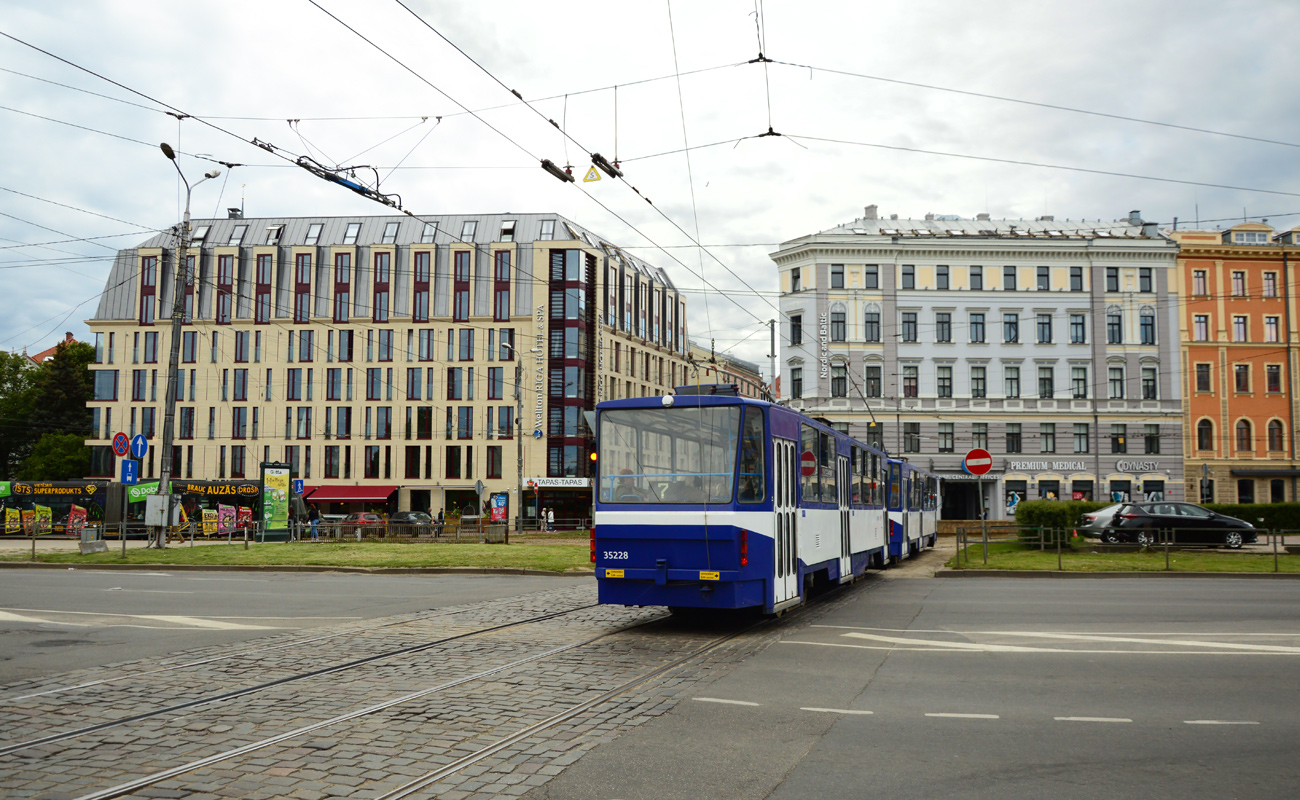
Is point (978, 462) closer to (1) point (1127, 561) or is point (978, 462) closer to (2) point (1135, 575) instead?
(2) point (1135, 575)

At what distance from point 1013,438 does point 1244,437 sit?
14.3 metres

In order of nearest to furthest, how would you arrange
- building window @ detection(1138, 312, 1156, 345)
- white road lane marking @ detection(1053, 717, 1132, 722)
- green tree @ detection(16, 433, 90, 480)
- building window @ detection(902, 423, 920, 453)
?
white road lane marking @ detection(1053, 717, 1132, 722)
building window @ detection(902, 423, 920, 453)
building window @ detection(1138, 312, 1156, 345)
green tree @ detection(16, 433, 90, 480)

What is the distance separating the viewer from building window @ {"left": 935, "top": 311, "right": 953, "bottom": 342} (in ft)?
204

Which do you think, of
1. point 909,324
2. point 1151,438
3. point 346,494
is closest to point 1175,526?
point 909,324

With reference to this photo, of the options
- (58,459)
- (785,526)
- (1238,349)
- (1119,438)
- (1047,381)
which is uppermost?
(1238,349)

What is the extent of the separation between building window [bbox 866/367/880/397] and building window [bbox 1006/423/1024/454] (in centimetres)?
802

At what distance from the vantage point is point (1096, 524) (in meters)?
30.8

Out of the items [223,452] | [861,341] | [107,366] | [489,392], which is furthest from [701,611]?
[107,366]

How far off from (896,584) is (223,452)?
2471 inches

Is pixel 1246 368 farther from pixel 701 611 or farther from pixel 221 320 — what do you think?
pixel 221 320

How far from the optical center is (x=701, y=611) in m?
15.8

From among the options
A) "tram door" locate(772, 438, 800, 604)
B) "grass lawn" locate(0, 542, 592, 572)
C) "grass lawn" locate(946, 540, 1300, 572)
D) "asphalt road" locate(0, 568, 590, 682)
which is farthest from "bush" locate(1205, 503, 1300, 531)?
"tram door" locate(772, 438, 800, 604)

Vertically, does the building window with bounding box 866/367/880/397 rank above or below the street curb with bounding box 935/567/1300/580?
above

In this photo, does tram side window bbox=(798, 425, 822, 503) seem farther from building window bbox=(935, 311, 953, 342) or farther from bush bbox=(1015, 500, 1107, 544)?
building window bbox=(935, 311, 953, 342)
